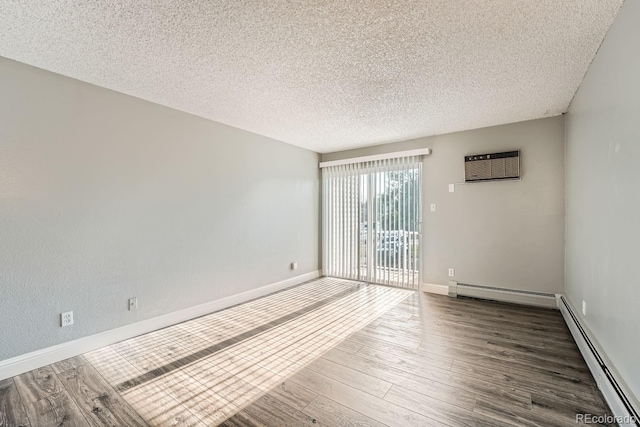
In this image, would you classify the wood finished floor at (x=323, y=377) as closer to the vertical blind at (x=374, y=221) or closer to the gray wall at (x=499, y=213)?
the gray wall at (x=499, y=213)

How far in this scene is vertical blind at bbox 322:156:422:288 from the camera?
15.3 ft

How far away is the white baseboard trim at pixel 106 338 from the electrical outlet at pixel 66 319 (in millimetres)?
166

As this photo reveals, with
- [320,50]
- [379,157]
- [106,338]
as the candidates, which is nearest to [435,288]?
[379,157]

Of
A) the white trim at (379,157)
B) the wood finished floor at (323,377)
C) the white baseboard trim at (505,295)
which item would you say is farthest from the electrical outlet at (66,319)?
the white baseboard trim at (505,295)

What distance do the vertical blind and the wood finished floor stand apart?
1.50 meters

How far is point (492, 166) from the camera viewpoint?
13.0 feet

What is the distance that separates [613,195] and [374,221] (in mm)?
3356

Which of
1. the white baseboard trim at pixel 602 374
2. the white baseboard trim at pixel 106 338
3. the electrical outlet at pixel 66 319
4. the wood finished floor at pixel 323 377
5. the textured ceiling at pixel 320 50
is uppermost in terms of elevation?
the textured ceiling at pixel 320 50

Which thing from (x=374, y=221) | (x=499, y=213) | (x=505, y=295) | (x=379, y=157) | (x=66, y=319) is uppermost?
(x=379, y=157)

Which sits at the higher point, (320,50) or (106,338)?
(320,50)

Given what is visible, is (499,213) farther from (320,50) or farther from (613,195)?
(320,50)

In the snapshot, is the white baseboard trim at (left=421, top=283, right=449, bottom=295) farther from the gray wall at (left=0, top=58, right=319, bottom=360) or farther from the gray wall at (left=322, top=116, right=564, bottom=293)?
the gray wall at (left=0, top=58, right=319, bottom=360)

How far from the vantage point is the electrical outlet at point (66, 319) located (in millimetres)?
2477

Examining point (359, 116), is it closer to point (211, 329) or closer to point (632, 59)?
point (632, 59)
